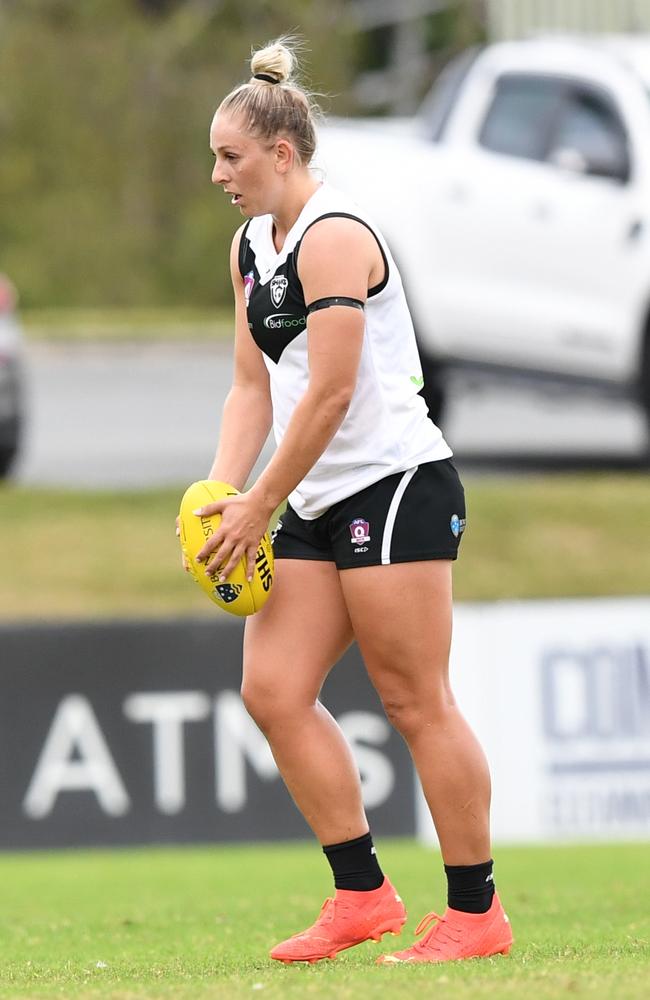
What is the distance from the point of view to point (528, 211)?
11391mm

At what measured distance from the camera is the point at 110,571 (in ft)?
38.7

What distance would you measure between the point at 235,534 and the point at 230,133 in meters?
0.87

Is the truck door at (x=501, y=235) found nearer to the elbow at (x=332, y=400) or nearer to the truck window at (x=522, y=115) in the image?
the truck window at (x=522, y=115)

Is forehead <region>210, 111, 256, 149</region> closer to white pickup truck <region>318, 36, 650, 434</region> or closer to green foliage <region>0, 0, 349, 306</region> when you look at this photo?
white pickup truck <region>318, 36, 650, 434</region>

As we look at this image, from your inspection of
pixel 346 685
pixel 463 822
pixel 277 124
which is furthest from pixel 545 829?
pixel 277 124

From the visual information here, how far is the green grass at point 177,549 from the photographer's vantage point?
454 inches

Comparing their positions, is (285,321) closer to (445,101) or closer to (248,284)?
(248,284)

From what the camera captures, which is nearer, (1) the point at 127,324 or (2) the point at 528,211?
(2) the point at 528,211

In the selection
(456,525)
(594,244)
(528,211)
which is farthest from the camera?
(528,211)

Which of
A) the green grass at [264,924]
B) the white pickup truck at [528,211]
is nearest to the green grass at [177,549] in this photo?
the white pickup truck at [528,211]

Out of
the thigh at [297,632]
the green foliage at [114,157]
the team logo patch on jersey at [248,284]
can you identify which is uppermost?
→ the green foliage at [114,157]

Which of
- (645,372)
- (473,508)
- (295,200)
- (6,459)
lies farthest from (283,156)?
(6,459)

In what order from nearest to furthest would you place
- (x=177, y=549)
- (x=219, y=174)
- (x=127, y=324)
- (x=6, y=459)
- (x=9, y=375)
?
(x=219, y=174) → (x=177, y=549) → (x=9, y=375) → (x=6, y=459) → (x=127, y=324)

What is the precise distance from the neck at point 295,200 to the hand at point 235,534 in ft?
1.99
